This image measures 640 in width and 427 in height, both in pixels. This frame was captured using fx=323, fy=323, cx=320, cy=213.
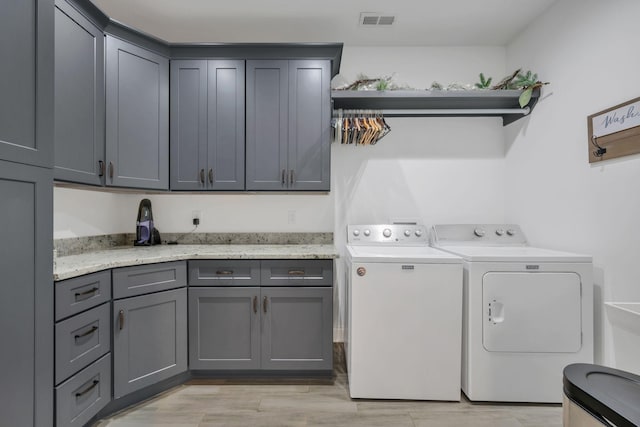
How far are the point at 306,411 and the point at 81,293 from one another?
1.40 meters

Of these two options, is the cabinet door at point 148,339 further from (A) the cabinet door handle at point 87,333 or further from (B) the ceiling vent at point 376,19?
(B) the ceiling vent at point 376,19

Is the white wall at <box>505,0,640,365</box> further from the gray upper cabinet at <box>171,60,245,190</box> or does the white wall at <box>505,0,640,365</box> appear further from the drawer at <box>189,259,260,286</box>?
the gray upper cabinet at <box>171,60,245,190</box>

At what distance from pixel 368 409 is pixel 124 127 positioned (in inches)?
93.8

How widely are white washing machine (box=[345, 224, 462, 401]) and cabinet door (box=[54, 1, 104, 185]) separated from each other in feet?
5.57

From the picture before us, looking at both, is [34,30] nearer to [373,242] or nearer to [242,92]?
[242,92]

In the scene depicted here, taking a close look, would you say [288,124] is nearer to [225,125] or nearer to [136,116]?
[225,125]

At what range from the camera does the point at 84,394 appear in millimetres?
1653

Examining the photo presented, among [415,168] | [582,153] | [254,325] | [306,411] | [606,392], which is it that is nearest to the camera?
[606,392]

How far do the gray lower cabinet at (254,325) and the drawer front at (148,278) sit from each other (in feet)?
0.30

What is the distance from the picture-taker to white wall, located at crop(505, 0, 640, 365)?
1.77 m

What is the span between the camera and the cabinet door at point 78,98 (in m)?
1.72

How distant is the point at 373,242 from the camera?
8.43ft

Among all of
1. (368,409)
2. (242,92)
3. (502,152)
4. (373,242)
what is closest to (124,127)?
(242,92)

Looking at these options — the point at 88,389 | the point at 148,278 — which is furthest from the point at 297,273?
the point at 88,389
